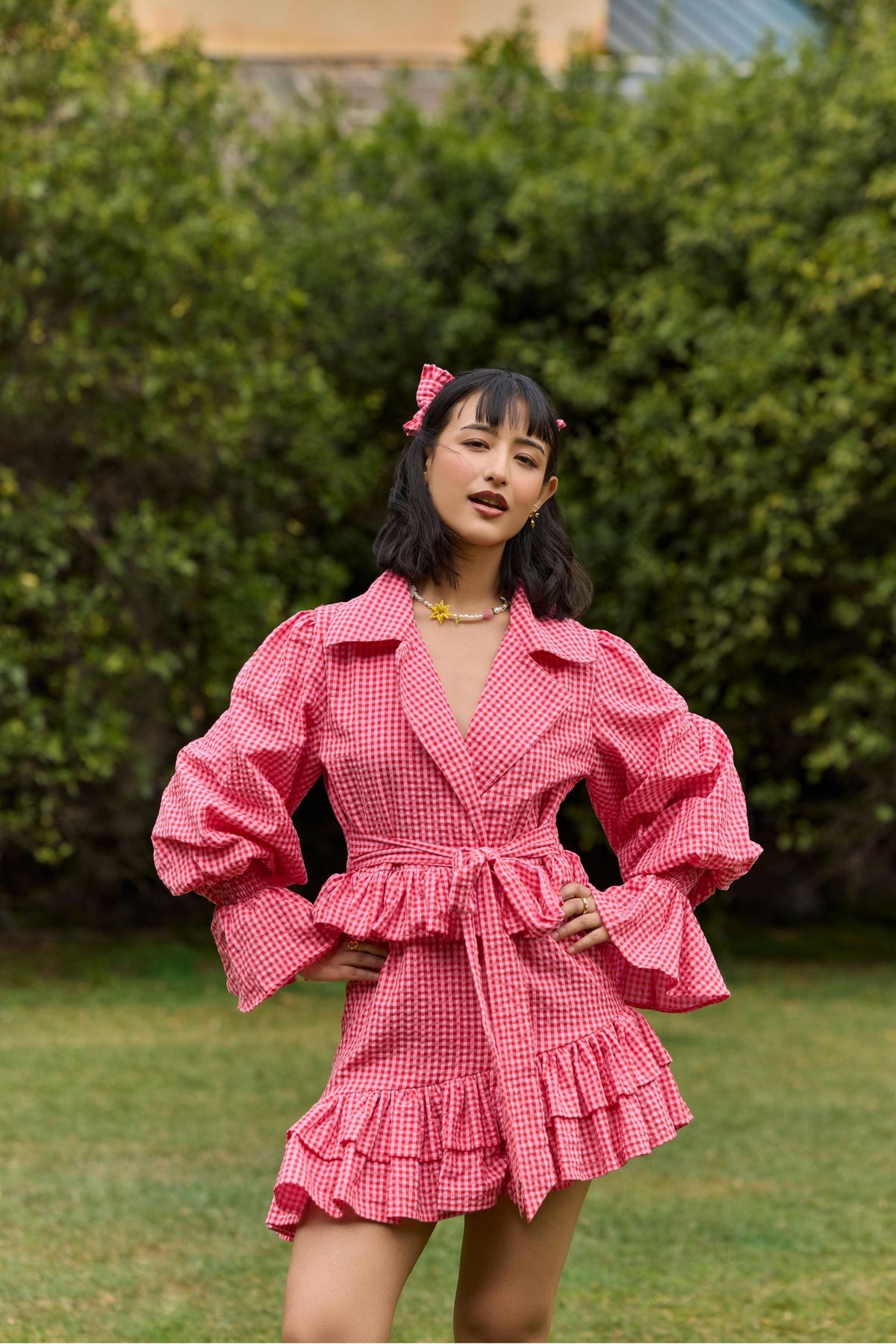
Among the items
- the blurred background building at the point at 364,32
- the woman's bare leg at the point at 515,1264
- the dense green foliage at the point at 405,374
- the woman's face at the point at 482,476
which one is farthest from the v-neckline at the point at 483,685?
the blurred background building at the point at 364,32

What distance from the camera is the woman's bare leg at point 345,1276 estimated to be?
7.21ft

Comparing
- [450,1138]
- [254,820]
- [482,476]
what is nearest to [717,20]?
[482,476]

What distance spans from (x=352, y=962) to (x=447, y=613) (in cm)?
58

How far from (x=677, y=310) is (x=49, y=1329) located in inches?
246

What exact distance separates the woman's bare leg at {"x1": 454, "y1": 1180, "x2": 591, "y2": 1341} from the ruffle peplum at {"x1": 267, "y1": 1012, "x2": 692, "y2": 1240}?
9cm

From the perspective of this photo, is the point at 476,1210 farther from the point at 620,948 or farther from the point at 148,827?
the point at 148,827

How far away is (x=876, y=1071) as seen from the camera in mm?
6852

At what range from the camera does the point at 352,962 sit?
242 cm

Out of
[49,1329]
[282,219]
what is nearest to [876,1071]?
[49,1329]

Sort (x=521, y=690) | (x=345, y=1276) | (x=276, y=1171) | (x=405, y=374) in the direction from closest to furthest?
1. (x=345, y=1276)
2. (x=521, y=690)
3. (x=276, y=1171)
4. (x=405, y=374)

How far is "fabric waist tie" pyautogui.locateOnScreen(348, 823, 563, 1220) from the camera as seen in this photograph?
2293 millimetres

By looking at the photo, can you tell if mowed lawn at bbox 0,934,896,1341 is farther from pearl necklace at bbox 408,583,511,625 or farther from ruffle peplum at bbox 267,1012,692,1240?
pearl necklace at bbox 408,583,511,625

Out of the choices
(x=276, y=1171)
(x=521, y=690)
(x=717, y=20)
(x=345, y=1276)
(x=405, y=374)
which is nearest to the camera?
(x=345, y=1276)

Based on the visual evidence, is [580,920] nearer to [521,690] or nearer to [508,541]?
[521,690]
